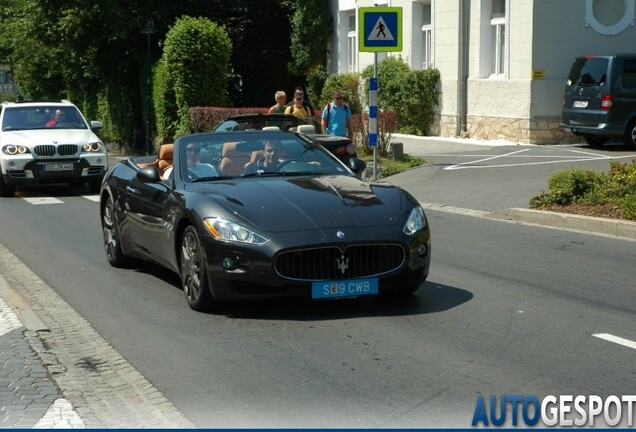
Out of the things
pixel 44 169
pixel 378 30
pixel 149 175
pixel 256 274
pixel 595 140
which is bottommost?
pixel 595 140

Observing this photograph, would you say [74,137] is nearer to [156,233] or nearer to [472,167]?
[472,167]

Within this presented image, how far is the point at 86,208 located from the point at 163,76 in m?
13.9

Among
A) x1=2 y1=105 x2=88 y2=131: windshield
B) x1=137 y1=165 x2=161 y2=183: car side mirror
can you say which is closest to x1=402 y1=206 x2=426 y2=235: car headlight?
x1=137 y1=165 x2=161 y2=183: car side mirror

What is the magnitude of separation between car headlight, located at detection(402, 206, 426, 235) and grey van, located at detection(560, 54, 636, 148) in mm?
15253

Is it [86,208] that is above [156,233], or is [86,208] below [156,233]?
below

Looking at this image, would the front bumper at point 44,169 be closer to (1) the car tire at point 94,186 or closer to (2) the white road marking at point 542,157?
(1) the car tire at point 94,186

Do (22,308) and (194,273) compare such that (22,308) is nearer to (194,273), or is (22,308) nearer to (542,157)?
(194,273)

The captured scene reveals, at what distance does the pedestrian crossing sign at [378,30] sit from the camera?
742 inches

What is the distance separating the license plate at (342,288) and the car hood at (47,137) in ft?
43.5

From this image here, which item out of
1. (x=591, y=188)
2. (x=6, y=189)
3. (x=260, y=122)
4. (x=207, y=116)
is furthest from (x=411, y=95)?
(x=591, y=188)

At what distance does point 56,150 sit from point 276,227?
12978mm

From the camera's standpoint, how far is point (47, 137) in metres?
20.8

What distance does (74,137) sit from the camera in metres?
21.0

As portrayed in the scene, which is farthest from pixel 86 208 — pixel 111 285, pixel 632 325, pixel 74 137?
pixel 632 325
